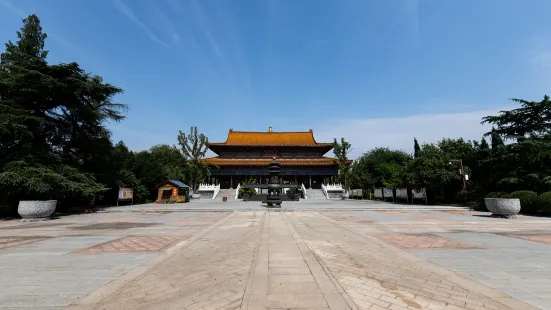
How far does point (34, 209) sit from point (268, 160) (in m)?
30.8

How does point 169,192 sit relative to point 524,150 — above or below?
below

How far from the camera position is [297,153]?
4338cm

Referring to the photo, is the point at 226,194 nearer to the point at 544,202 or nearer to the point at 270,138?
the point at 270,138

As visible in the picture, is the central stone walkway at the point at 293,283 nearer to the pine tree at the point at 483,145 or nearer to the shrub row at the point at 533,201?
the shrub row at the point at 533,201

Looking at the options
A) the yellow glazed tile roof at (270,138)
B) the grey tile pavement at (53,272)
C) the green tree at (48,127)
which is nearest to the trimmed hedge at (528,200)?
the grey tile pavement at (53,272)

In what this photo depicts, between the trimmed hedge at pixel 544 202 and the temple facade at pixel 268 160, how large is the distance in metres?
25.5

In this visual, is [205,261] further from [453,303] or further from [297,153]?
[297,153]

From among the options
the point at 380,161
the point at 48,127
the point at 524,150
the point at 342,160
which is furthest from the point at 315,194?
the point at 380,161

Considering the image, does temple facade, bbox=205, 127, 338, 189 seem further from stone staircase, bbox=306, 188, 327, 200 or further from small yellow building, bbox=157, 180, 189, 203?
small yellow building, bbox=157, 180, 189, 203

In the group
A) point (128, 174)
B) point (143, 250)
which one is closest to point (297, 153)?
point (128, 174)

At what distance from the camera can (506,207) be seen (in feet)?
38.3

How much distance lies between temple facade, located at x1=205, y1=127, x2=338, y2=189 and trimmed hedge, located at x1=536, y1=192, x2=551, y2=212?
1002 inches

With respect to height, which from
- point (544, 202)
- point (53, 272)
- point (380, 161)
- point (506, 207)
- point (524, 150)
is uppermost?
point (380, 161)

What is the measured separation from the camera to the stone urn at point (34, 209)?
Result: 457 inches
